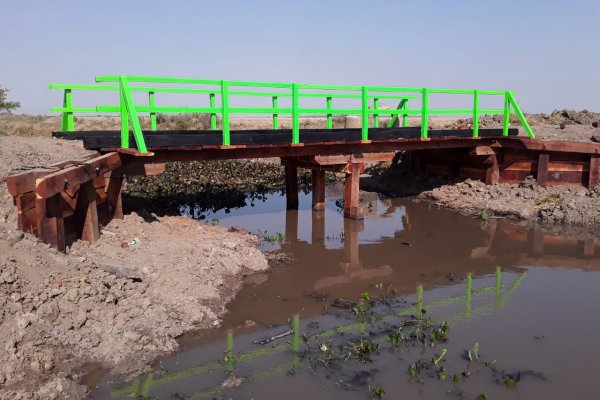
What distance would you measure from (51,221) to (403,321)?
4.83m

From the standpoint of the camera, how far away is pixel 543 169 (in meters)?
14.3

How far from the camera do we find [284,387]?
206 inches

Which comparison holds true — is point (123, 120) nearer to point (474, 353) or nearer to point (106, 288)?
point (106, 288)

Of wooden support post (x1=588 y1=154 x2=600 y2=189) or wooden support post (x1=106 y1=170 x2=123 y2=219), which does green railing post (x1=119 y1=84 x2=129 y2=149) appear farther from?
wooden support post (x1=588 y1=154 x2=600 y2=189)

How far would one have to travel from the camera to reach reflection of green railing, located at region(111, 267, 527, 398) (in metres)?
5.17

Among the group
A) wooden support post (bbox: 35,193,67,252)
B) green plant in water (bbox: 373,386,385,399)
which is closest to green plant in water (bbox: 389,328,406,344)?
green plant in water (bbox: 373,386,385,399)

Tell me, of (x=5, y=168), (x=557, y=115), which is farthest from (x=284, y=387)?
(x=557, y=115)

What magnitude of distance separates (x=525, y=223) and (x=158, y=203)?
30.9 ft

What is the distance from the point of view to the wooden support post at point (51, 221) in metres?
6.43

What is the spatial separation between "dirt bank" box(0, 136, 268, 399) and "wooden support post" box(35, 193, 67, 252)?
0.17 meters

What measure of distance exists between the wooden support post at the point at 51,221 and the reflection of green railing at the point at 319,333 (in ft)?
8.12

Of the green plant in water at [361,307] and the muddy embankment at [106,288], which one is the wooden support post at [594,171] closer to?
the muddy embankment at [106,288]

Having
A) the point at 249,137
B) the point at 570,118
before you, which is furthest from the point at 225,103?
the point at 570,118

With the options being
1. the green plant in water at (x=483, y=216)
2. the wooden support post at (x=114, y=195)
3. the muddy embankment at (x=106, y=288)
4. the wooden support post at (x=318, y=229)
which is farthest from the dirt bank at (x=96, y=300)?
the green plant in water at (x=483, y=216)
